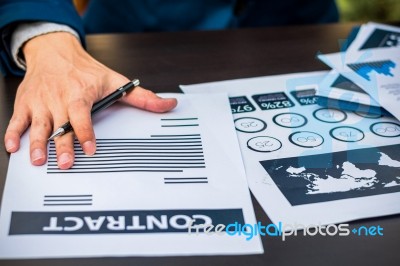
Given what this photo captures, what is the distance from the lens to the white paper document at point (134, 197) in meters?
0.46

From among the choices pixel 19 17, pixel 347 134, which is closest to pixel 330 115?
pixel 347 134

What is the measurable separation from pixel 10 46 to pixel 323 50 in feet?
1.59

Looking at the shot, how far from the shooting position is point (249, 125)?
0.65 meters

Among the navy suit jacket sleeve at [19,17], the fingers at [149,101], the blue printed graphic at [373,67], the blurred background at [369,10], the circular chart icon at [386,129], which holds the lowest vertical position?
the circular chart icon at [386,129]

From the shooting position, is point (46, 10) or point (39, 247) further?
point (46, 10)

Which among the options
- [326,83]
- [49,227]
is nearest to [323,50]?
[326,83]

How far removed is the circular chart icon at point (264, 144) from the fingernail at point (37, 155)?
0.23 m

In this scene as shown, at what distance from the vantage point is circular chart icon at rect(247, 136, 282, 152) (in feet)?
1.97

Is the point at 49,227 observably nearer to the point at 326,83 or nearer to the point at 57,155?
the point at 57,155

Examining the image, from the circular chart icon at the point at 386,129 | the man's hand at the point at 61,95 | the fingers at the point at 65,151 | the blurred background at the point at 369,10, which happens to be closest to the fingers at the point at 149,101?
the man's hand at the point at 61,95

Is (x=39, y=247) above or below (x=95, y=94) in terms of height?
below

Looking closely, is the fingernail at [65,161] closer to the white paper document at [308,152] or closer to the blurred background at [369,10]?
the white paper document at [308,152]

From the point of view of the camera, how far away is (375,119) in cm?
67

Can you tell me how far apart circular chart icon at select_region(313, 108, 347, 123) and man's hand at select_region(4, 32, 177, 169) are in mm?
186
